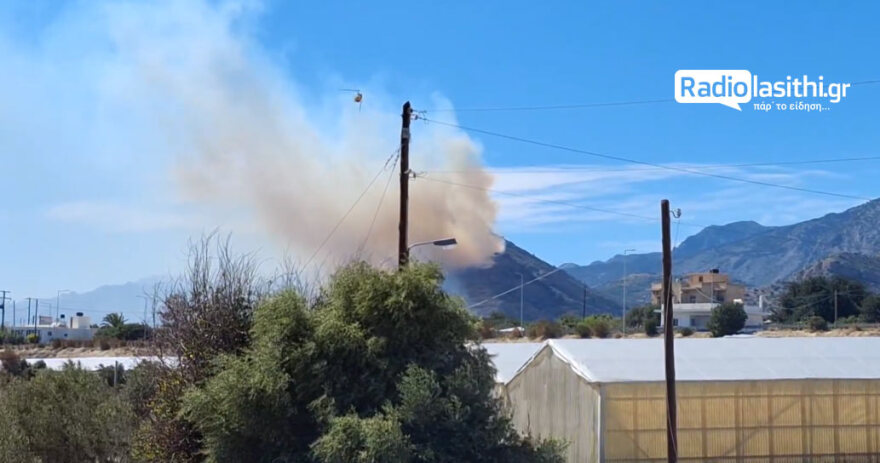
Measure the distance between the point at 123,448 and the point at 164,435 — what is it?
2.35m

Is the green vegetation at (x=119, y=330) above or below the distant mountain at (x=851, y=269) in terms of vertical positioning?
below

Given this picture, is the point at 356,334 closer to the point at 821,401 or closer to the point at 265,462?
the point at 265,462

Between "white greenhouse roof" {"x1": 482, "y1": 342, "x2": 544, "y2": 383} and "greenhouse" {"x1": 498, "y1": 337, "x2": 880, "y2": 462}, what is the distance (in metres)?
2.02

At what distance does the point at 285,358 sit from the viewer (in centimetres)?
1739

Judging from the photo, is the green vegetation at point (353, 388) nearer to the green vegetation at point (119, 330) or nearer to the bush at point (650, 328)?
the bush at point (650, 328)

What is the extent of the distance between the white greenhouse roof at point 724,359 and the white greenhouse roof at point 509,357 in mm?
881

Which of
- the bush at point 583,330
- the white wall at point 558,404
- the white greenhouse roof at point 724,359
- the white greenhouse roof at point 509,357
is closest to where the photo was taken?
the white wall at point 558,404

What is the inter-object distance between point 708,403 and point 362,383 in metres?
16.0

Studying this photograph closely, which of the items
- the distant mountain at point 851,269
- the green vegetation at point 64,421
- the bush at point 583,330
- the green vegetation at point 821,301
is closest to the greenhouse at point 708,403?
the green vegetation at point 64,421

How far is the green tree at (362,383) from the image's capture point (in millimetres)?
16344

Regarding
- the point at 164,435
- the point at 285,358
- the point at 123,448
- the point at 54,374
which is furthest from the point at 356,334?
the point at 54,374

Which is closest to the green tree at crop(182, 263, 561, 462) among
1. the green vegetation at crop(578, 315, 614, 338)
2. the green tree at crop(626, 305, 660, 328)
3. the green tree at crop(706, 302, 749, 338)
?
the green vegetation at crop(578, 315, 614, 338)

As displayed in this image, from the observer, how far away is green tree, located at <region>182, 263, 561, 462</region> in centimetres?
1634

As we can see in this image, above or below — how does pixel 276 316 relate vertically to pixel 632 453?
above
